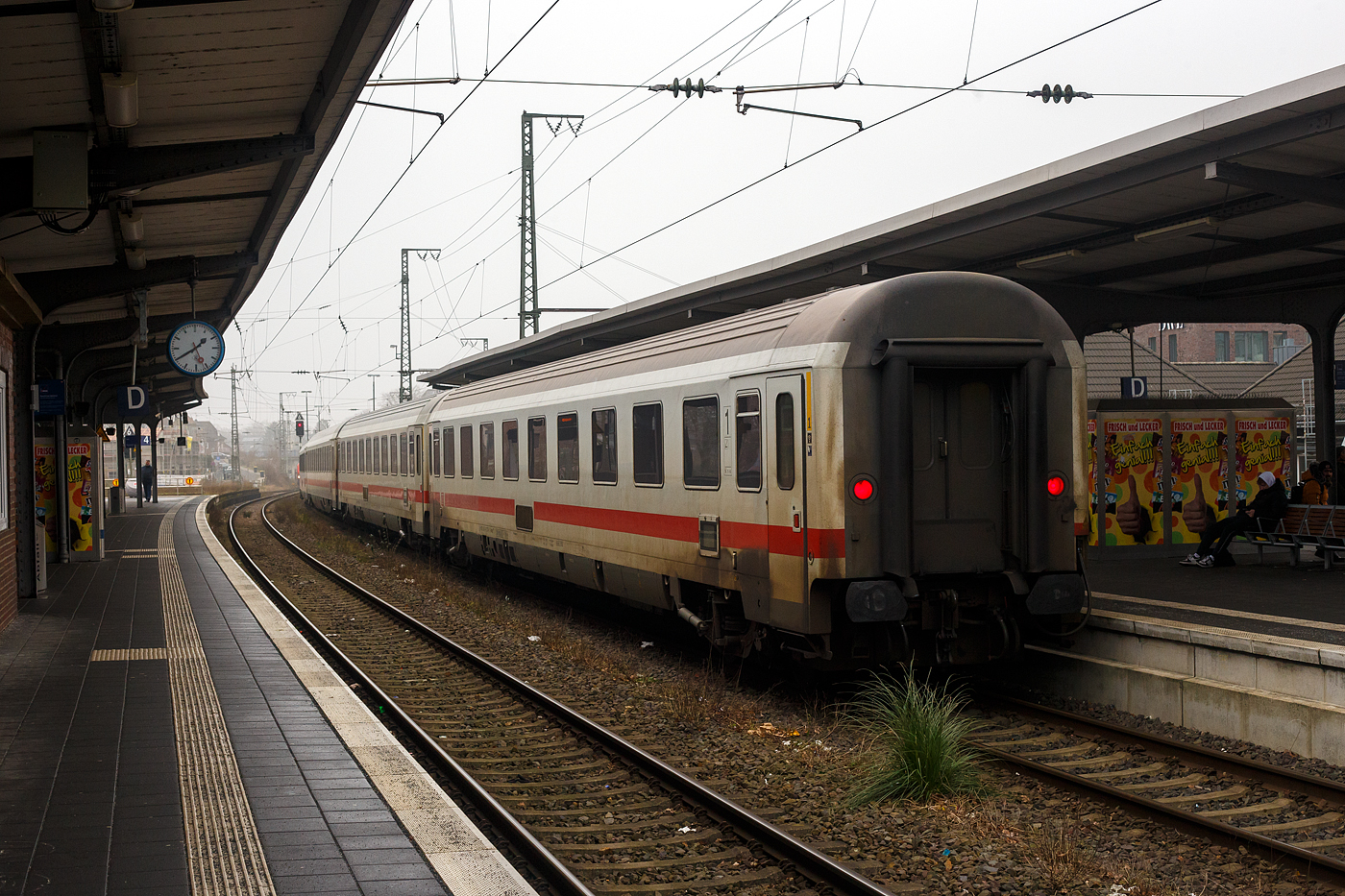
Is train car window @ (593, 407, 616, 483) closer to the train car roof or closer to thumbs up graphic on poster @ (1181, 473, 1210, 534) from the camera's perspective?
the train car roof

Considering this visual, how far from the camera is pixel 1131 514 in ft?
49.0

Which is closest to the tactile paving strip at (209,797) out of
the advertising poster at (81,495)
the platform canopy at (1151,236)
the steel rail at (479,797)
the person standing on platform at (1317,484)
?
the steel rail at (479,797)

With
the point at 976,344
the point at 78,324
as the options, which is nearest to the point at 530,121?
the point at 78,324

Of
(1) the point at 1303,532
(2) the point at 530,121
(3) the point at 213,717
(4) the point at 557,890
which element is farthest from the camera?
(2) the point at 530,121

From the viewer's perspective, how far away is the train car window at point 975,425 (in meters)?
8.81

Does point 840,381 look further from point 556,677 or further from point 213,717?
point 213,717

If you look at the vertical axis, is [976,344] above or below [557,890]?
above

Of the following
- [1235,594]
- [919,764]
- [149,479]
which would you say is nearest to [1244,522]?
[1235,594]

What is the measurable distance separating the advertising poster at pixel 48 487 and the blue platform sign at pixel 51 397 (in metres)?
2.09

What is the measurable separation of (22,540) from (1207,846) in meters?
14.8

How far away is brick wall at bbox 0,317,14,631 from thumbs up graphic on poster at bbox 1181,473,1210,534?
14.2 metres

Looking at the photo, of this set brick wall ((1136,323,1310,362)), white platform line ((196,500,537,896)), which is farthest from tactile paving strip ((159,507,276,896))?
brick wall ((1136,323,1310,362))

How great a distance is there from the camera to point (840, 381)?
27.2 feet

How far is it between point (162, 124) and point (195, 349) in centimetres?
566
